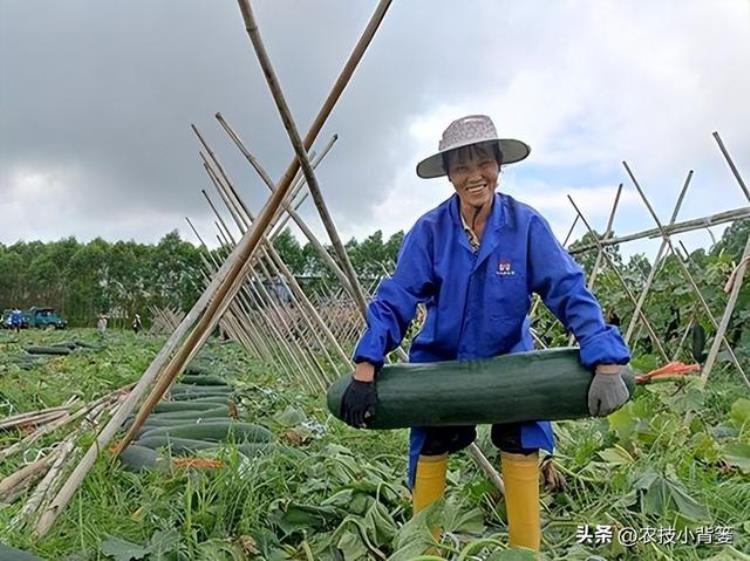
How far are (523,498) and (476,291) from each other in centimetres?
72

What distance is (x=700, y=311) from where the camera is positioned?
284 inches

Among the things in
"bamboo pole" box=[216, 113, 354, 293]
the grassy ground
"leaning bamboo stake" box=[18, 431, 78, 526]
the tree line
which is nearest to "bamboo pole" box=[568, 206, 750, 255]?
the grassy ground

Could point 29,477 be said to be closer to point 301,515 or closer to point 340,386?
point 301,515

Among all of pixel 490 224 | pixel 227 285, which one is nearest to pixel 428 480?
pixel 490 224

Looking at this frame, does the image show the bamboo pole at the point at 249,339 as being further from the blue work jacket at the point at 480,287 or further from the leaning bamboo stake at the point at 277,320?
the blue work jacket at the point at 480,287

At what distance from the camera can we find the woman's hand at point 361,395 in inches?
84.4

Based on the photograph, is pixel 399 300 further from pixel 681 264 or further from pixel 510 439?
pixel 681 264

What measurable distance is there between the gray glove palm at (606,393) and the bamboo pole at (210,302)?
4.05 ft

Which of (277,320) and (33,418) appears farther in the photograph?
(277,320)

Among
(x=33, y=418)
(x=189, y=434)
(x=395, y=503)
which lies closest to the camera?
(x=395, y=503)

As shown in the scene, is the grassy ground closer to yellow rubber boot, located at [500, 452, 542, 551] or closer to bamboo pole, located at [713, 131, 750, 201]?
yellow rubber boot, located at [500, 452, 542, 551]

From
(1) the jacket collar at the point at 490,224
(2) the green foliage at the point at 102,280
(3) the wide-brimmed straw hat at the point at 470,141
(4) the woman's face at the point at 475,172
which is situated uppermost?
(2) the green foliage at the point at 102,280

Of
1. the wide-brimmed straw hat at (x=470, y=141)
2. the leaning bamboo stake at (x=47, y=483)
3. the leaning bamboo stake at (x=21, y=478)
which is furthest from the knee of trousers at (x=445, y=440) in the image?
the leaning bamboo stake at (x=21, y=478)

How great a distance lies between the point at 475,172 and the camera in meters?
2.25
